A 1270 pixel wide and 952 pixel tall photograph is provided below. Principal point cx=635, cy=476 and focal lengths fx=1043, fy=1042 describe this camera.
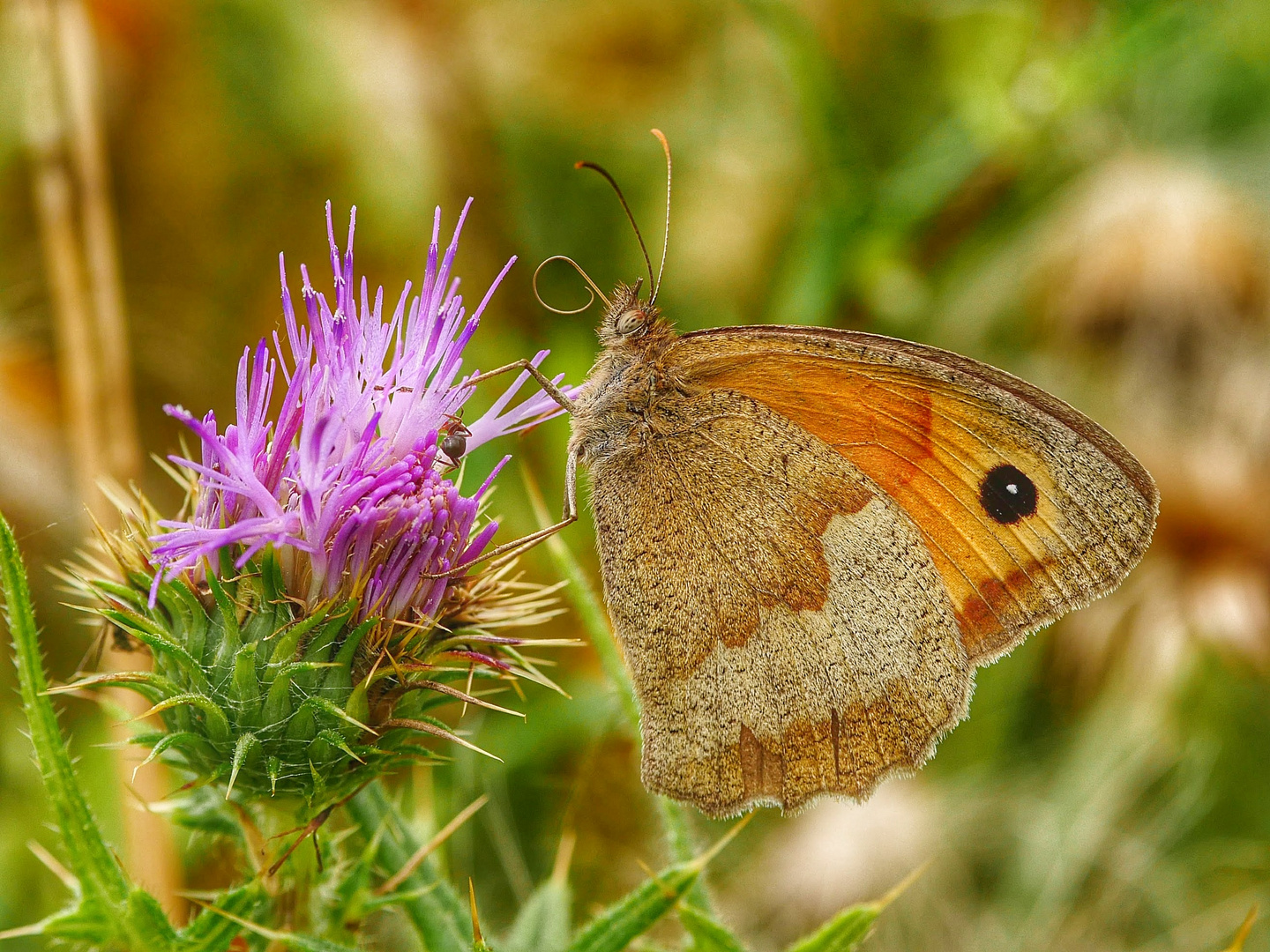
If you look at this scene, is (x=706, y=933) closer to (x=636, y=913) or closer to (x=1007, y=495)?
(x=636, y=913)

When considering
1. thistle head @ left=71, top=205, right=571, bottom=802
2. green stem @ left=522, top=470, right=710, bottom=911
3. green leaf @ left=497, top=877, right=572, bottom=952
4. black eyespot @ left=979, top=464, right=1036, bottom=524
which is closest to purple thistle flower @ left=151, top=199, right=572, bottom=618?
thistle head @ left=71, top=205, right=571, bottom=802

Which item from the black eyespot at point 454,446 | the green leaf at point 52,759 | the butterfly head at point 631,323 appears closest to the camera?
the green leaf at point 52,759

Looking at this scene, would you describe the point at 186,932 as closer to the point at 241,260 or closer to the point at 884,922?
the point at 884,922

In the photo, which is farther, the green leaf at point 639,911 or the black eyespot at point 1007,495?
the black eyespot at point 1007,495

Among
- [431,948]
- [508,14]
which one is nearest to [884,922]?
[431,948]

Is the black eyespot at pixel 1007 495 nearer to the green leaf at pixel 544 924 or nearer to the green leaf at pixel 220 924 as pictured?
the green leaf at pixel 544 924

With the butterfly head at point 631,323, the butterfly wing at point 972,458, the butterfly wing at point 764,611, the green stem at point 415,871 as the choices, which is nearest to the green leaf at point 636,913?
the green stem at point 415,871
